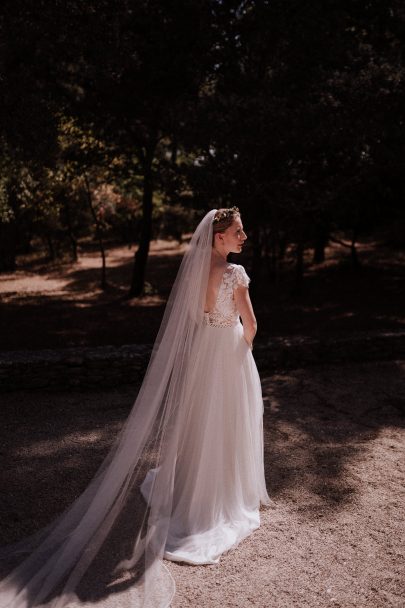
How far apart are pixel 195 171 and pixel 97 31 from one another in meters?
3.44

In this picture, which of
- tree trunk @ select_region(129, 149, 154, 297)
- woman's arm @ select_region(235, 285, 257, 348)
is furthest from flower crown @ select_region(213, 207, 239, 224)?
tree trunk @ select_region(129, 149, 154, 297)

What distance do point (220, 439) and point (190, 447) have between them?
1.01ft

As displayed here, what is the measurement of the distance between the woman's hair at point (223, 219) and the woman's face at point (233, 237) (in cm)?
3

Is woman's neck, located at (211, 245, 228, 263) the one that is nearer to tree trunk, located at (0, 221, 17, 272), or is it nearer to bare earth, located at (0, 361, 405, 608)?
bare earth, located at (0, 361, 405, 608)

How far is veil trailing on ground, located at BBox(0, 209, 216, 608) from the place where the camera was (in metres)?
3.65

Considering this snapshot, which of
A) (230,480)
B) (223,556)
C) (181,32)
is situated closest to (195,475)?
(230,480)

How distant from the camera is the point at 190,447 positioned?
4914mm

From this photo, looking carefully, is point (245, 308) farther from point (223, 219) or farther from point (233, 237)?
point (223, 219)

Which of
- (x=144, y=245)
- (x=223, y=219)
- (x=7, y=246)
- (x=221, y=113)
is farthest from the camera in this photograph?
(x=7, y=246)

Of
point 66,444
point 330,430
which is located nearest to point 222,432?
point 66,444

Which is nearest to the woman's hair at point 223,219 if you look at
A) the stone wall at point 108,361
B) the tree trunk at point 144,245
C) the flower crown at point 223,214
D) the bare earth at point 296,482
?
the flower crown at point 223,214

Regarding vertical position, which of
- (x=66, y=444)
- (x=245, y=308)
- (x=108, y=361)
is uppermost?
(x=245, y=308)

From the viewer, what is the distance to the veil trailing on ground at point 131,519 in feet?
12.0

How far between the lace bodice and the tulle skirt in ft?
0.23
